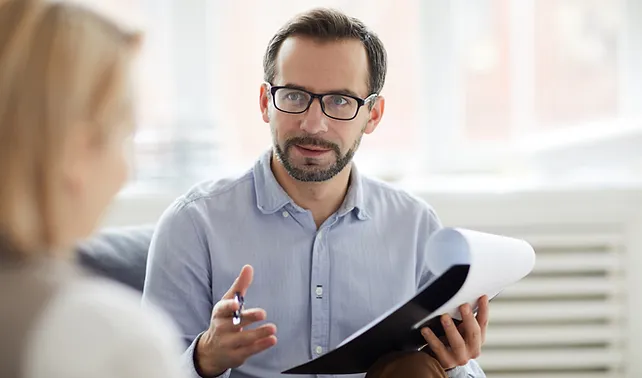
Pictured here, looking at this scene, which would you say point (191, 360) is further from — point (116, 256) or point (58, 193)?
point (58, 193)

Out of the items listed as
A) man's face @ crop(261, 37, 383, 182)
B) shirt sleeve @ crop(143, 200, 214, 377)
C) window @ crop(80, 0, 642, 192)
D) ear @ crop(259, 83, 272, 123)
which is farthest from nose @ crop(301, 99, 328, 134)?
window @ crop(80, 0, 642, 192)

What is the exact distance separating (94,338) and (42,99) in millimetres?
219

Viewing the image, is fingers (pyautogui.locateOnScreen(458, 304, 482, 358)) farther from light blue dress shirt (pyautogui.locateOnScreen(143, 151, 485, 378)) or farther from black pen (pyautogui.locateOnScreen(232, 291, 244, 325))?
black pen (pyautogui.locateOnScreen(232, 291, 244, 325))

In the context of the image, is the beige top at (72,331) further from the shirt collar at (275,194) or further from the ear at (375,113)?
the ear at (375,113)

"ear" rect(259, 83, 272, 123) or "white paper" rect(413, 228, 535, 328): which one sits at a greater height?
"ear" rect(259, 83, 272, 123)

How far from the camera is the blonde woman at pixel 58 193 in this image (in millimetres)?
795

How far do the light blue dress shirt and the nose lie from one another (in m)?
0.15

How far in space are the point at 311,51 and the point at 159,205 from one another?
1.00m

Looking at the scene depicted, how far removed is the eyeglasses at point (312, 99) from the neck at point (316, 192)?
0.42 ft

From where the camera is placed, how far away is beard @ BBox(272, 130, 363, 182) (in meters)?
1.77

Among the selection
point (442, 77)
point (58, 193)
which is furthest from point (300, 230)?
point (442, 77)

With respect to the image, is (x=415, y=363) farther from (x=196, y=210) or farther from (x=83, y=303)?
(x=83, y=303)

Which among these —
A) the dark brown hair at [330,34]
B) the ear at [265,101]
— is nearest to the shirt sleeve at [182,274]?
the ear at [265,101]

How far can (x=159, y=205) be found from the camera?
2.62 meters
